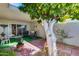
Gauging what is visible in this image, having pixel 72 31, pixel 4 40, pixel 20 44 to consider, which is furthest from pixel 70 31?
pixel 4 40

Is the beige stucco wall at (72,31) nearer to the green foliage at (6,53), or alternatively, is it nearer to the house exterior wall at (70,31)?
the house exterior wall at (70,31)

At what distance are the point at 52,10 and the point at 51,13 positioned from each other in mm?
39

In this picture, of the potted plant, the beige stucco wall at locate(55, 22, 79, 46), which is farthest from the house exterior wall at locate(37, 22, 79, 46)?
the potted plant

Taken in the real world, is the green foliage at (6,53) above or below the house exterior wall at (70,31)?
below

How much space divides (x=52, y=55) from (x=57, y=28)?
0.34 m

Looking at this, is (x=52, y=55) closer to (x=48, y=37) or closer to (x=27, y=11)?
(x=48, y=37)

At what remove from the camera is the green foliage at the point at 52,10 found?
2361mm

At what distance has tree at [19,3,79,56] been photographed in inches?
93.1

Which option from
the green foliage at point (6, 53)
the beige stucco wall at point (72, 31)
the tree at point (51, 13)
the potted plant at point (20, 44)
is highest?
the tree at point (51, 13)

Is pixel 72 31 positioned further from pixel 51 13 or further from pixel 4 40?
pixel 4 40

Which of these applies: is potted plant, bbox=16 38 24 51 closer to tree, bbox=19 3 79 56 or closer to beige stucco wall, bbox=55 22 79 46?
tree, bbox=19 3 79 56

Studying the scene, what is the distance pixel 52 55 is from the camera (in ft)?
7.93

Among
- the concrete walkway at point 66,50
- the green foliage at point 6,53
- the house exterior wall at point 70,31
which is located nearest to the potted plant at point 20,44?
the green foliage at point 6,53

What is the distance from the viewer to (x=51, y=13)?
94.5 inches
